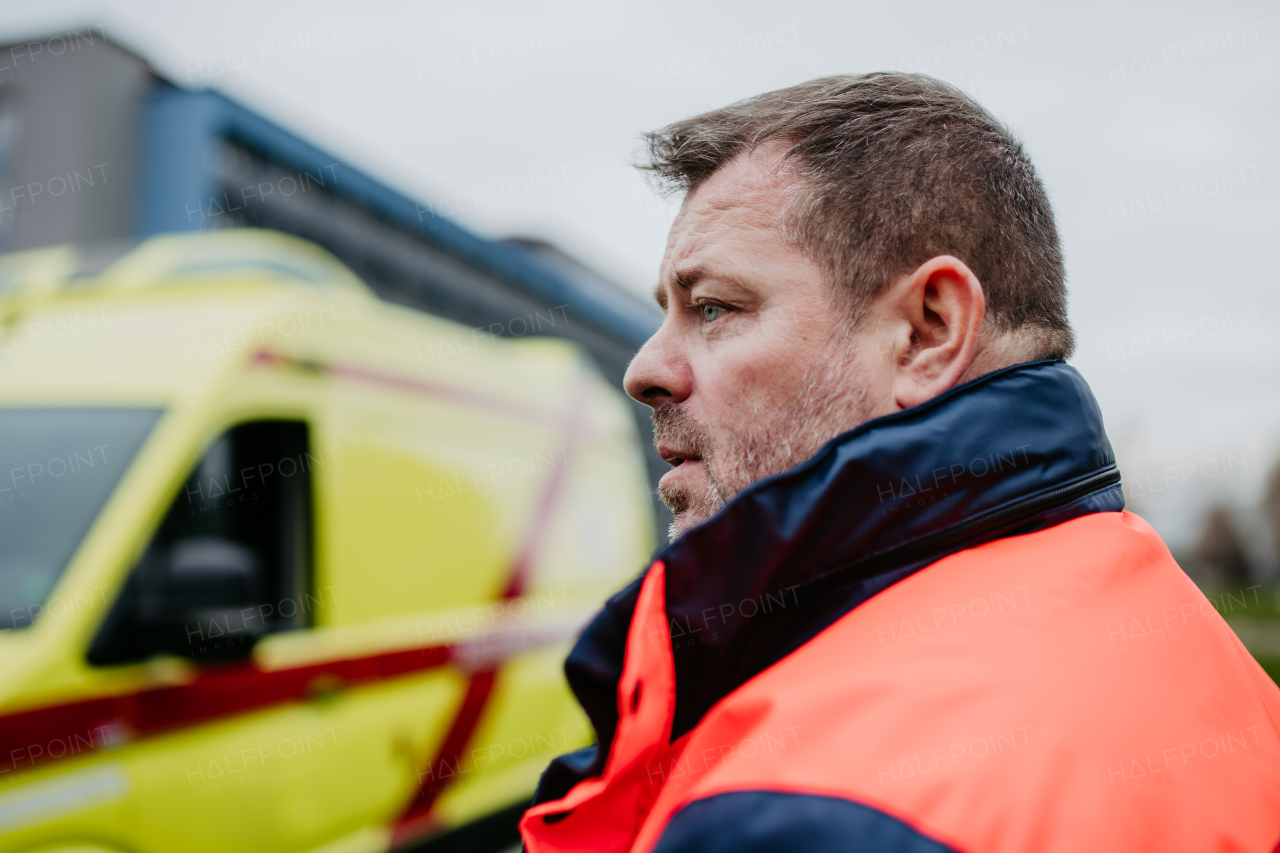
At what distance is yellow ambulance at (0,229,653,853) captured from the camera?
235 cm

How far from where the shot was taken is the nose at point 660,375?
52.1 inches

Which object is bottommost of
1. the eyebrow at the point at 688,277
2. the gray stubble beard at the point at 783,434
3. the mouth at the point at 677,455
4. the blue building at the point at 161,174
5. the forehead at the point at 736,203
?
the gray stubble beard at the point at 783,434

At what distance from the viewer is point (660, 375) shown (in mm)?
1327

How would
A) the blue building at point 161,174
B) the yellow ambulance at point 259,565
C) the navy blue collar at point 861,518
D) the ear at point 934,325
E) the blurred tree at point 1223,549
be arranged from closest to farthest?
the navy blue collar at point 861,518, the ear at point 934,325, the yellow ambulance at point 259,565, the blue building at point 161,174, the blurred tree at point 1223,549

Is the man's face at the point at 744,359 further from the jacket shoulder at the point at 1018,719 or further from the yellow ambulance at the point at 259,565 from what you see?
the yellow ambulance at the point at 259,565

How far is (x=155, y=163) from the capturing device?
33.7ft

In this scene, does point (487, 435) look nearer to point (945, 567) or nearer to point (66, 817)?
point (66, 817)

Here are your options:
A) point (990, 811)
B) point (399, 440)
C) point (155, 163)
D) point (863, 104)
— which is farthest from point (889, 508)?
point (155, 163)

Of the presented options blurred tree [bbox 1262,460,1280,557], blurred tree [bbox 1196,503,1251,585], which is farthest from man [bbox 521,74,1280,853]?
blurred tree [bbox 1262,460,1280,557]

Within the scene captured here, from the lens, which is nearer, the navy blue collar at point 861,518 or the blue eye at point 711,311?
the navy blue collar at point 861,518

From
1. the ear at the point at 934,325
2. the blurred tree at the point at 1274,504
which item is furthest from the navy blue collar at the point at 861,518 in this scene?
the blurred tree at the point at 1274,504

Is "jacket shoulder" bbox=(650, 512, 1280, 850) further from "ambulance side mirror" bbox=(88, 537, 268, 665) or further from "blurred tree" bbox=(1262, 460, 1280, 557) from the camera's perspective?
"blurred tree" bbox=(1262, 460, 1280, 557)

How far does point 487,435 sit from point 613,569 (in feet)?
4.79

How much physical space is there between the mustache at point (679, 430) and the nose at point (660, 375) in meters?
0.02
